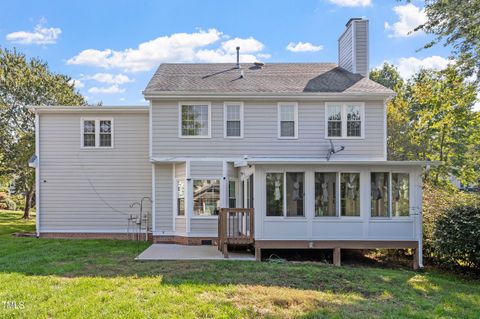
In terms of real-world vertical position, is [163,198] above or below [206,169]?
below

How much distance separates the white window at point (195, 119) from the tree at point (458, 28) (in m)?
6.69

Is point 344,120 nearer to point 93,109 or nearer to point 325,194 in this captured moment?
point 325,194

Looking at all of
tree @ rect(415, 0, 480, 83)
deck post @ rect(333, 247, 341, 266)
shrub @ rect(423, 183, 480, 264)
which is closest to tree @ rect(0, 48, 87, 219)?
deck post @ rect(333, 247, 341, 266)

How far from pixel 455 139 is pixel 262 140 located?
1098 centimetres

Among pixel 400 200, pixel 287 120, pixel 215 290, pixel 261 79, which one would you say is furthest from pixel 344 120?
pixel 215 290

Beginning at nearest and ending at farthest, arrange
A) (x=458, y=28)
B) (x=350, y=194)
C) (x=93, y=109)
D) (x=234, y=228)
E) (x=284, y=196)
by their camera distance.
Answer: (x=458, y=28) → (x=284, y=196) → (x=350, y=194) → (x=234, y=228) → (x=93, y=109)

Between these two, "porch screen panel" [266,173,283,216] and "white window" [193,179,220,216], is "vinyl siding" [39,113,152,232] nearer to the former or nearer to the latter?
"white window" [193,179,220,216]

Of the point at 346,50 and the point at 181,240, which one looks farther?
the point at 346,50

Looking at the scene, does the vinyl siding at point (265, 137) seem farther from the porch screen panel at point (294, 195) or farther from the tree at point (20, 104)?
the tree at point (20, 104)

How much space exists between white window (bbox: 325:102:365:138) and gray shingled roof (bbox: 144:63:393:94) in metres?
0.53

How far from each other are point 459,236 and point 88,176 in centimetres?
1151

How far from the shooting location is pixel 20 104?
784 inches

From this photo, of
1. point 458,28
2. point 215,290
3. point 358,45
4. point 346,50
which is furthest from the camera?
point 346,50

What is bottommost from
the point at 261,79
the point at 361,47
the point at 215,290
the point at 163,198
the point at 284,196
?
the point at 215,290
